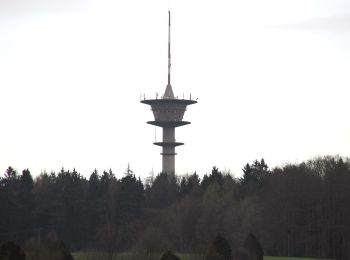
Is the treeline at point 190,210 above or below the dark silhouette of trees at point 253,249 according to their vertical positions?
above

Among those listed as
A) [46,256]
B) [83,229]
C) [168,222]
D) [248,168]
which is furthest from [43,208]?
[46,256]

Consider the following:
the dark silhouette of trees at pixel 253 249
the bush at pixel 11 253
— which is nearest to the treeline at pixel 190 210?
the dark silhouette of trees at pixel 253 249

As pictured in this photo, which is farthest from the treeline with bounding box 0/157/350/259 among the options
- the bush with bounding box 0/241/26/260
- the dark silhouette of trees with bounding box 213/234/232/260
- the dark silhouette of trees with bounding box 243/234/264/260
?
the bush with bounding box 0/241/26/260

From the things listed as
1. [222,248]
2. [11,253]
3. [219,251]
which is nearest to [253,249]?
[222,248]

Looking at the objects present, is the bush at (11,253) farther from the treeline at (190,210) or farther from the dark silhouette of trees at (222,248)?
the treeline at (190,210)

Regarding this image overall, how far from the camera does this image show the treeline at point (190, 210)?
383ft

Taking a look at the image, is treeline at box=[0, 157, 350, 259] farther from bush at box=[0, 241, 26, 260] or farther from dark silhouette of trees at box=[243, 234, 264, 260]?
bush at box=[0, 241, 26, 260]

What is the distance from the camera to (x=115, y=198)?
144000mm

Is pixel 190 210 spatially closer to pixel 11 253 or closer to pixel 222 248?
pixel 222 248

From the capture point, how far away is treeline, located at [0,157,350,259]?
383 feet

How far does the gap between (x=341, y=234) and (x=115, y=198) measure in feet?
117

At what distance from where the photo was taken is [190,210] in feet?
434

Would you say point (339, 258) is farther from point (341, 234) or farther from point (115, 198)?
point (115, 198)

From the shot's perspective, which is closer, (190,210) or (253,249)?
(253,249)
